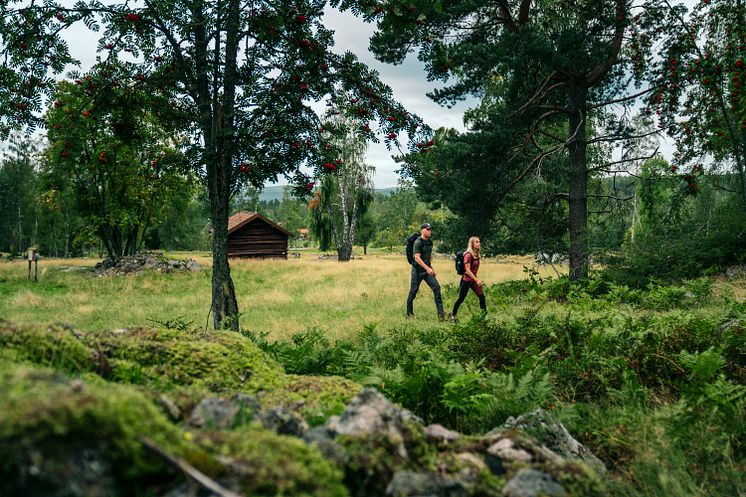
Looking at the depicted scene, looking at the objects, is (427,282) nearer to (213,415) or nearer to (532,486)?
(532,486)

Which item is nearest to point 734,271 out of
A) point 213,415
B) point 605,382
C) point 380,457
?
point 605,382

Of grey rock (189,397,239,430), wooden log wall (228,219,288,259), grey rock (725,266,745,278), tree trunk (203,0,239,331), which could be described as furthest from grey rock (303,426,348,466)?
wooden log wall (228,219,288,259)

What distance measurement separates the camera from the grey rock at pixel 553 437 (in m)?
2.42

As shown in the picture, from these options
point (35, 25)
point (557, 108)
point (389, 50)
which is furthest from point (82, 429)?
point (557, 108)

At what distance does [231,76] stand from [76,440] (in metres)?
5.49

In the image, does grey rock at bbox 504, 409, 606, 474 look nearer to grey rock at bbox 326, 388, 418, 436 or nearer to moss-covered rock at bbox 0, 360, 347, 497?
grey rock at bbox 326, 388, 418, 436

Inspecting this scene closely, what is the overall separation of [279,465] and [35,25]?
6.40 metres

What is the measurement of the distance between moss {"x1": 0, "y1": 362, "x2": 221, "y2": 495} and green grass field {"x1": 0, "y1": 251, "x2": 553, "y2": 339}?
5375 mm

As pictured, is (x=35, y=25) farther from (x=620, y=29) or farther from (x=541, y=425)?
(x=620, y=29)

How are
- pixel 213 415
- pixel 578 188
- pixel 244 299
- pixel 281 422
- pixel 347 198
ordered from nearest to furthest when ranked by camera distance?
pixel 213 415, pixel 281 422, pixel 578 188, pixel 244 299, pixel 347 198

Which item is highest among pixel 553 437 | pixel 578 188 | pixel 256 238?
pixel 578 188

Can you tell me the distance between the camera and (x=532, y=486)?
1530 mm

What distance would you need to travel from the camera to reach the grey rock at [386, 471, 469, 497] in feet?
4.58

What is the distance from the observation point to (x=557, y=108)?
1234 centimetres
